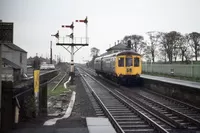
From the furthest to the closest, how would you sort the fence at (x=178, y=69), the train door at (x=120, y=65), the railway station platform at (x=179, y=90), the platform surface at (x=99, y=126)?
the fence at (x=178, y=69), the train door at (x=120, y=65), the railway station platform at (x=179, y=90), the platform surface at (x=99, y=126)

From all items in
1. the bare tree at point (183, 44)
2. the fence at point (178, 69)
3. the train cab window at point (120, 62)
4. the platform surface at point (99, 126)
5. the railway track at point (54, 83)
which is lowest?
the platform surface at point (99, 126)

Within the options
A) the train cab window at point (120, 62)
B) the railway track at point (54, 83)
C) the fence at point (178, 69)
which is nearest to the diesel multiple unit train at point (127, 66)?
the train cab window at point (120, 62)

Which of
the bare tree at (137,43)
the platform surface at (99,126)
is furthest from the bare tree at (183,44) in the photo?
the platform surface at (99,126)

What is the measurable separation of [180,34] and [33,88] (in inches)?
1873

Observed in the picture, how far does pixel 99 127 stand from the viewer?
8.92 meters

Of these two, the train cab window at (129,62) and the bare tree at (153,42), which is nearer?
the train cab window at (129,62)

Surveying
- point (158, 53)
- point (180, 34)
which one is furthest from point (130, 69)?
point (158, 53)

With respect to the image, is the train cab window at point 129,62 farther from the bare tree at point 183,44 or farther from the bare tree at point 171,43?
the bare tree at point 171,43

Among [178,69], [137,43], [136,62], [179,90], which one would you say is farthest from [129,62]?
[137,43]

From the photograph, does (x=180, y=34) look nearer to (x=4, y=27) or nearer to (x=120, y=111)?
(x=120, y=111)

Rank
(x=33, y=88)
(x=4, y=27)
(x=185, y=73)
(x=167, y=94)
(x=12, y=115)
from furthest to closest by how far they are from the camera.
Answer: (x=185, y=73) → (x=167, y=94) → (x=33, y=88) → (x=12, y=115) → (x=4, y=27)

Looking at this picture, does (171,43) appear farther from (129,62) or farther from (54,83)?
(129,62)

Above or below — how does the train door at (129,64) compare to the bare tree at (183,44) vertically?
below

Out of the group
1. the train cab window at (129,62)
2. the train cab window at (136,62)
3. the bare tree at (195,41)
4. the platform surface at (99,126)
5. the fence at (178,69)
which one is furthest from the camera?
the bare tree at (195,41)
